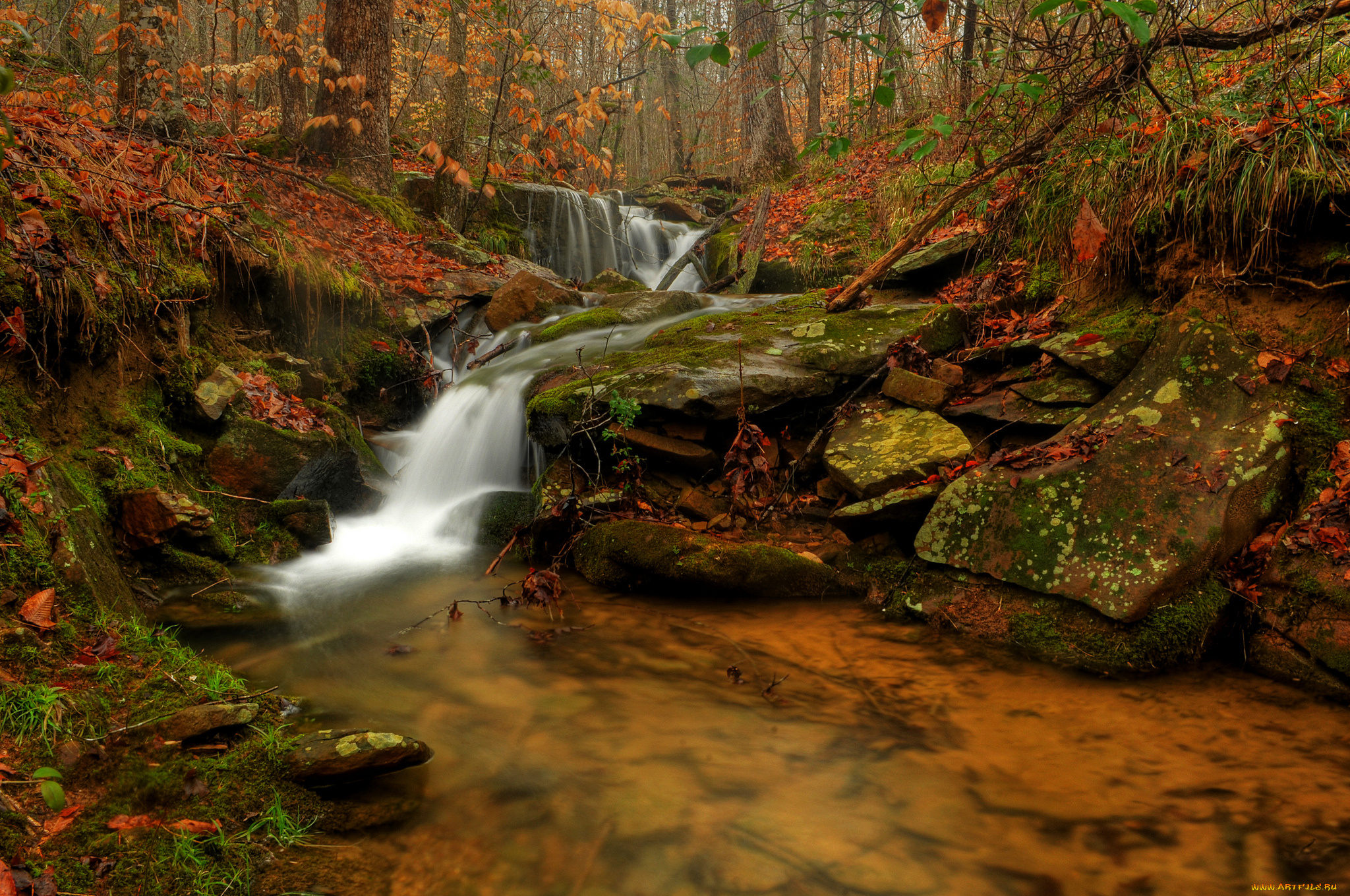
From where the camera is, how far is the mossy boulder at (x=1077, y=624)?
137 inches

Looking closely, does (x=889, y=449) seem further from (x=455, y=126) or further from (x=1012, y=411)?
(x=455, y=126)

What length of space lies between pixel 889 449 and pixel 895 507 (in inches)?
19.2

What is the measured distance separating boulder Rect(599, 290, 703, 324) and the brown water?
183 inches

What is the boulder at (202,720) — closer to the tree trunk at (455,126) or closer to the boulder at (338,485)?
the boulder at (338,485)

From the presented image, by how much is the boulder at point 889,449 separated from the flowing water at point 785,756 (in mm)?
837

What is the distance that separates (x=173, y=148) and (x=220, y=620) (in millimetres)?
3502

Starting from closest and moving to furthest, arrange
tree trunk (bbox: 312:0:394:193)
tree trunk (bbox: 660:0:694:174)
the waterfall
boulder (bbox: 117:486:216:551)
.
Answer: boulder (bbox: 117:486:216:551) → tree trunk (bbox: 312:0:394:193) → the waterfall → tree trunk (bbox: 660:0:694:174)

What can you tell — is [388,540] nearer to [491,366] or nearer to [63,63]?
[491,366]

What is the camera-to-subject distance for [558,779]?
2.88 m

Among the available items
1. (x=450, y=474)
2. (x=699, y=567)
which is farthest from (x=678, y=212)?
(x=699, y=567)

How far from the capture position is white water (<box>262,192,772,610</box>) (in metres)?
5.10

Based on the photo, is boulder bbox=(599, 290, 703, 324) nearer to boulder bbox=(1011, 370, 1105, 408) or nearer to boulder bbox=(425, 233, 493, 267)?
boulder bbox=(425, 233, 493, 267)

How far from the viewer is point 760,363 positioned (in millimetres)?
5555

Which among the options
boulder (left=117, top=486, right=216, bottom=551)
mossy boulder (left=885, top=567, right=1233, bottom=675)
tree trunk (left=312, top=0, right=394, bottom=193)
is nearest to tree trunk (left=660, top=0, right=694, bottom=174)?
tree trunk (left=312, top=0, right=394, bottom=193)
